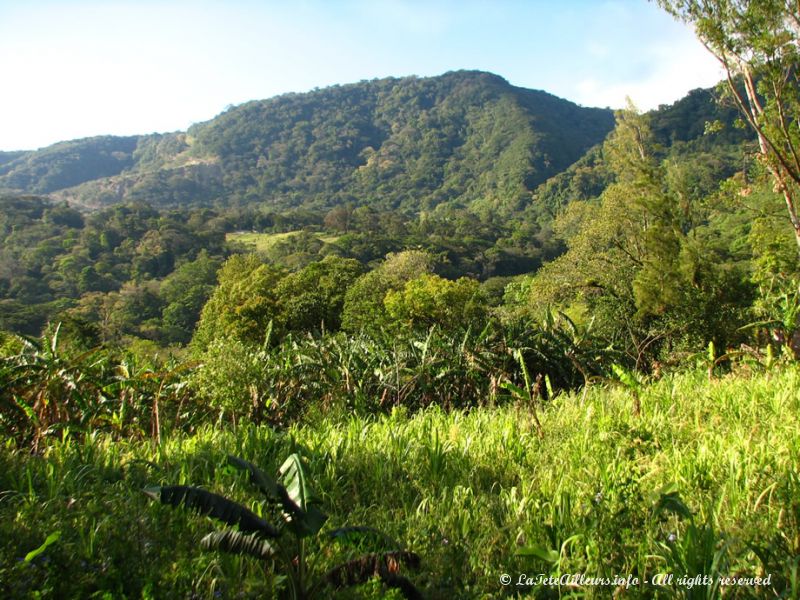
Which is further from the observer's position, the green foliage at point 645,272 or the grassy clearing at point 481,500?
the green foliage at point 645,272

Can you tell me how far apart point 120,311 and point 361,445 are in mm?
48355

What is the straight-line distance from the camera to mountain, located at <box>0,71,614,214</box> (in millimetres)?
135125

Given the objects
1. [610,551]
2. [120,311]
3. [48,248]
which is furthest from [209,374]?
[48,248]

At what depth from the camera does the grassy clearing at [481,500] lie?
2.03 m

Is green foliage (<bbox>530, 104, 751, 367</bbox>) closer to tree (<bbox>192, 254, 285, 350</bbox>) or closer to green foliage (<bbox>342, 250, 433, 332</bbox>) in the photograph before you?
green foliage (<bbox>342, 250, 433, 332</bbox>)

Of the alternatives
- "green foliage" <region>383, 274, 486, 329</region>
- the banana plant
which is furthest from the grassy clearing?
"green foliage" <region>383, 274, 486, 329</region>

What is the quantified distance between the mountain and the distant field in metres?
47.3

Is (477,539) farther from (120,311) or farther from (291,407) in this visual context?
(120,311)

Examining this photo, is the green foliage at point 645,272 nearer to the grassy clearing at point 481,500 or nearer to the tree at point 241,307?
the grassy clearing at point 481,500

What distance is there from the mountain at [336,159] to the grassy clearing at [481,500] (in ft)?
367

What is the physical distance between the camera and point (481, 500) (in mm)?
2729

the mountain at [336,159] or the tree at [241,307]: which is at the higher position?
the mountain at [336,159]

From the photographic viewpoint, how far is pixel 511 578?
218 cm

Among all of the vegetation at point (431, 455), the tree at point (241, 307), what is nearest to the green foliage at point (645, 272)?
the vegetation at point (431, 455)
